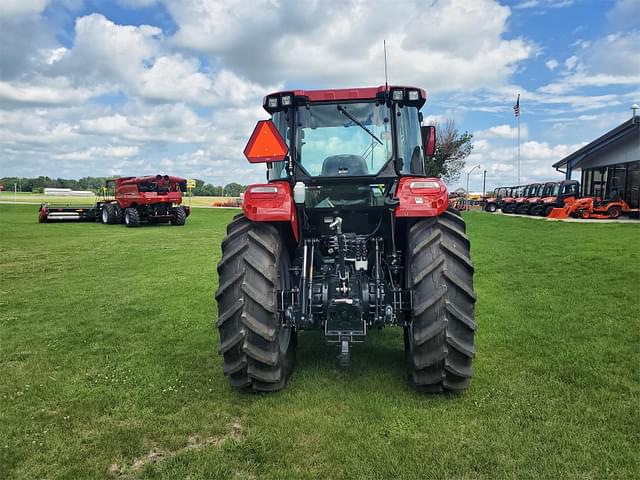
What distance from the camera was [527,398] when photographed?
160 inches

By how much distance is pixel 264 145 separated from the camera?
13.8 ft

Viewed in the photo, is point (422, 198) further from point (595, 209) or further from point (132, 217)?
point (595, 209)

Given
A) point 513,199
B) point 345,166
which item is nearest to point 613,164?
point 513,199

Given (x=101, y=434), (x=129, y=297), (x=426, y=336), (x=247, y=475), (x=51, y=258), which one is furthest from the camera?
(x=51, y=258)

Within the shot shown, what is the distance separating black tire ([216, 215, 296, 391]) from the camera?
405 centimetres

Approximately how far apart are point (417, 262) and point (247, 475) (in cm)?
200

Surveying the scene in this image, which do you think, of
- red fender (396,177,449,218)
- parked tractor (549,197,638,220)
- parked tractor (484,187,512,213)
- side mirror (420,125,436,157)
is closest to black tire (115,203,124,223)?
parked tractor (549,197,638,220)

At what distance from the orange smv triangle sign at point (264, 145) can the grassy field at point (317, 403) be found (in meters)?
1.93

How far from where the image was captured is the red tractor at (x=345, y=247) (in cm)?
402

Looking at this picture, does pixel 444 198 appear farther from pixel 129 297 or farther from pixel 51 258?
pixel 51 258

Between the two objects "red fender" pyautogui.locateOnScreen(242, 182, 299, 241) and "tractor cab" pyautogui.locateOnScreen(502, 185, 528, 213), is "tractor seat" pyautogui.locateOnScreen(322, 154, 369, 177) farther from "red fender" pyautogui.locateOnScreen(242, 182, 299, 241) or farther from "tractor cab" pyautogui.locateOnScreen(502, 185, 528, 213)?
"tractor cab" pyautogui.locateOnScreen(502, 185, 528, 213)

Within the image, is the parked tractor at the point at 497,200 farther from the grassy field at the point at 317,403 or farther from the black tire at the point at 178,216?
the grassy field at the point at 317,403

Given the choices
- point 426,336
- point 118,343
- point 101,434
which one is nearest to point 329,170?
point 426,336

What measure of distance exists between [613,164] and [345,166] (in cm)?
3129
